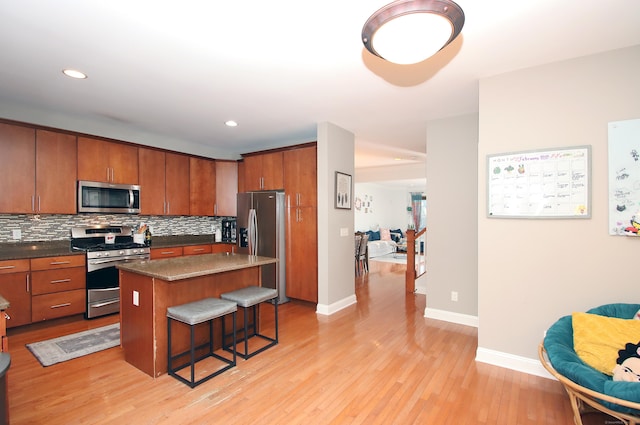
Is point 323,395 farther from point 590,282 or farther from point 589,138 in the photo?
point 589,138

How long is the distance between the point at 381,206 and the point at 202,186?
8132mm

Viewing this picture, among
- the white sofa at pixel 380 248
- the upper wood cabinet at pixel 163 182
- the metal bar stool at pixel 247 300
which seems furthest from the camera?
the white sofa at pixel 380 248

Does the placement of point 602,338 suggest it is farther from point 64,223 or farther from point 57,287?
point 64,223

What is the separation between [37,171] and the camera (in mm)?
3553

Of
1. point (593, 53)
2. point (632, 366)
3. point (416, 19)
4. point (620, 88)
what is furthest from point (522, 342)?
point (416, 19)

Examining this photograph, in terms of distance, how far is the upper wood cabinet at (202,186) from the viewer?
16.8 ft

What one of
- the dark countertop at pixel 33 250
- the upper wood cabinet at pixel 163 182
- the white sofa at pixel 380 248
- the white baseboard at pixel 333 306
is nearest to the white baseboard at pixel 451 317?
the white baseboard at pixel 333 306

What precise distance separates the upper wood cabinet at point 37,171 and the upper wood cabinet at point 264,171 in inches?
88.2

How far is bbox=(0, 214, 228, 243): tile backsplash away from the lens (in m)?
3.63

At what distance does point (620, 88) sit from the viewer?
225 centimetres

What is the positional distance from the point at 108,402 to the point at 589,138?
3.98 meters

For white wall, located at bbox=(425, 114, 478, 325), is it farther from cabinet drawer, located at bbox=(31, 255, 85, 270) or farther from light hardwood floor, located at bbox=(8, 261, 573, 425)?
cabinet drawer, located at bbox=(31, 255, 85, 270)

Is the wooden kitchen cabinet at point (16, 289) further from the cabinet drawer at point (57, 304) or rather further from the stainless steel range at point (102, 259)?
the stainless steel range at point (102, 259)

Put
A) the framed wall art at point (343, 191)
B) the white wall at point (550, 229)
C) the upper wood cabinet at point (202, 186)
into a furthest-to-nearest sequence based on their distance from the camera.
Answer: the upper wood cabinet at point (202, 186)
the framed wall art at point (343, 191)
the white wall at point (550, 229)
